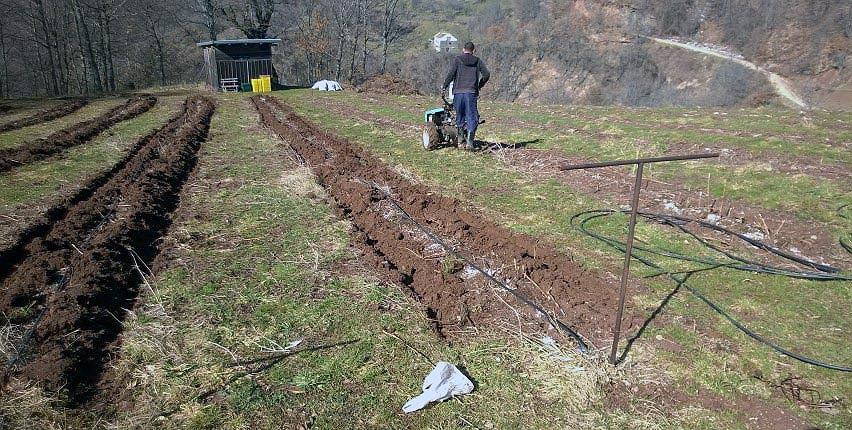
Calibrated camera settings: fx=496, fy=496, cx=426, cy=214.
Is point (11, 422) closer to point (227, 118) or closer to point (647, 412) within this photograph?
point (647, 412)

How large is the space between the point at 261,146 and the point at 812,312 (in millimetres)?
9590

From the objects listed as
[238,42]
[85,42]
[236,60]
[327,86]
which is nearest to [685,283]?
[327,86]

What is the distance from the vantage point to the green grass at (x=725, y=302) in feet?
10.9

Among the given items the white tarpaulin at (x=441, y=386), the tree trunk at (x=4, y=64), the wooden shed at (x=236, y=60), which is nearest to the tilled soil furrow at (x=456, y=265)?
the white tarpaulin at (x=441, y=386)

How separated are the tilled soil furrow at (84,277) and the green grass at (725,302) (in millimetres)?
3913

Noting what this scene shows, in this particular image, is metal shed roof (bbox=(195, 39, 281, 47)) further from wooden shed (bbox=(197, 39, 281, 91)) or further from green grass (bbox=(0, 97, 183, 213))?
green grass (bbox=(0, 97, 183, 213))

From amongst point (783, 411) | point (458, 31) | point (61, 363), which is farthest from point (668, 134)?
point (458, 31)

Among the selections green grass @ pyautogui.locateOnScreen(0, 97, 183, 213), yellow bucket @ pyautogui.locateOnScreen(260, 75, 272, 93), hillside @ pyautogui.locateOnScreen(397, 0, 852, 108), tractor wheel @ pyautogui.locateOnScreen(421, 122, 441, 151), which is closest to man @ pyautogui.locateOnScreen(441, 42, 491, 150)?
tractor wheel @ pyautogui.locateOnScreen(421, 122, 441, 151)

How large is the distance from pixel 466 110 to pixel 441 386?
6.71 meters

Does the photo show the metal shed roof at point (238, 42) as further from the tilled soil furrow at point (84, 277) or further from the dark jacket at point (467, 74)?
the dark jacket at point (467, 74)

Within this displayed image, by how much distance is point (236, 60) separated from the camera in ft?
84.3

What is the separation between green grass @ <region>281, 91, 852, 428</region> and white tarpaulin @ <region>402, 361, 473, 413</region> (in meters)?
1.48

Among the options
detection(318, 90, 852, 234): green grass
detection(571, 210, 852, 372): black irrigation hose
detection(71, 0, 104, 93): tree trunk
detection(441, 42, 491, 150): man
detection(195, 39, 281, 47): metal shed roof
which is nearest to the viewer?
detection(571, 210, 852, 372): black irrigation hose

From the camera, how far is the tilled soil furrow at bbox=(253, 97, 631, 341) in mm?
4133
